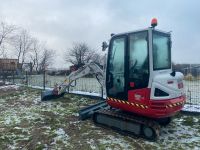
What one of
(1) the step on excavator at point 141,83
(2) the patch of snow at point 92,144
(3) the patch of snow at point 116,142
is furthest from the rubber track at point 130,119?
(2) the patch of snow at point 92,144

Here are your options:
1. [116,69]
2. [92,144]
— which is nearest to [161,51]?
[116,69]

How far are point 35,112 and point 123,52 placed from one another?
455cm

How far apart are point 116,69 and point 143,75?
3.31 ft

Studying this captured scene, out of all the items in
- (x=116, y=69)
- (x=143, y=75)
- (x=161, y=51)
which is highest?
(x=161, y=51)

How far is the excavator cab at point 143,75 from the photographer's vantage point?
22.3ft

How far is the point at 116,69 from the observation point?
304 inches

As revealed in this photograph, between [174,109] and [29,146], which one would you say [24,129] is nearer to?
[29,146]

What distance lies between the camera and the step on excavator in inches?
269

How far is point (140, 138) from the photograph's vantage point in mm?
7109

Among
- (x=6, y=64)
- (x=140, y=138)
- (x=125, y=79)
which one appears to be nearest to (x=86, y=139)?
(x=140, y=138)

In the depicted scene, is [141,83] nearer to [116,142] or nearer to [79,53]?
[116,142]

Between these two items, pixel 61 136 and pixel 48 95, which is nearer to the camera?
pixel 61 136

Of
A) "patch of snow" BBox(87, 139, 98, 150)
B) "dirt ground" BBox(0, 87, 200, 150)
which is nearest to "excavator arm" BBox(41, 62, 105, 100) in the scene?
"dirt ground" BBox(0, 87, 200, 150)

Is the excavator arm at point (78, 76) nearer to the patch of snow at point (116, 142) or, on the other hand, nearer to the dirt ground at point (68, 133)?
the dirt ground at point (68, 133)
